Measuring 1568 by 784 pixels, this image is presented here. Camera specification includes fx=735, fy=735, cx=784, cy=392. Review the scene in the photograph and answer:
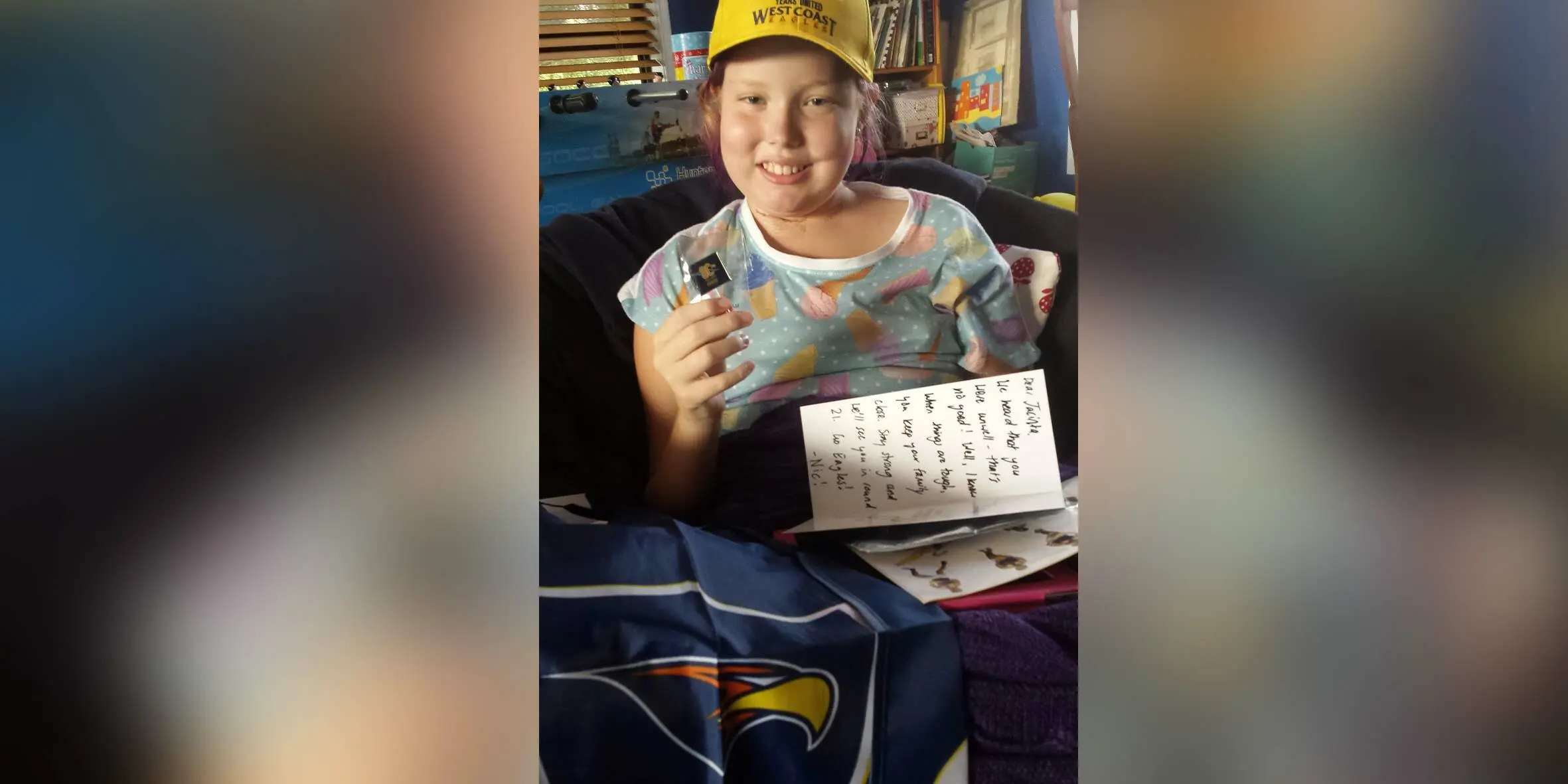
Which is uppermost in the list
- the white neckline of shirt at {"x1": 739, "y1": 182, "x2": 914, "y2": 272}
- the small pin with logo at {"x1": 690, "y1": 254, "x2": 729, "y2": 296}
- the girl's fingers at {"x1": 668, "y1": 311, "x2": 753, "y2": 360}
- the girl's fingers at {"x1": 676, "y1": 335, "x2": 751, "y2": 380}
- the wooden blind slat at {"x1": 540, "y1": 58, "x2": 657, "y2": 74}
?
the wooden blind slat at {"x1": 540, "y1": 58, "x2": 657, "y2": 74}

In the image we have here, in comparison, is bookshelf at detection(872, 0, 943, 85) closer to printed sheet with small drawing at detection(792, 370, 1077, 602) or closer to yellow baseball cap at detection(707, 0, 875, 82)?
yellow baseball cap at detection(707, 0, 875, 82)

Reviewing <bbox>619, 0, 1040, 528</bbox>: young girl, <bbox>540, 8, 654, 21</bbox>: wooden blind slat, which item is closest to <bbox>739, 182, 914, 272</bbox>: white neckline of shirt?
<bbox>619, 0, 1040, 528</bbox>: young girl

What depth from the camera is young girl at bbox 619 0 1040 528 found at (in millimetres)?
343

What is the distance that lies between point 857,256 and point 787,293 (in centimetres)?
4

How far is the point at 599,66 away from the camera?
1.14 feet

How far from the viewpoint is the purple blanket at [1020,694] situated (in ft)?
1.09

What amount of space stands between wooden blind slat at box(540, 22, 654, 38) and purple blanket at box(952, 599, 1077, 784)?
314 millimetres

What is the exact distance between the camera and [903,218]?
1.19ft

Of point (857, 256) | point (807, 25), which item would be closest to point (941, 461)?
point (857, 256)

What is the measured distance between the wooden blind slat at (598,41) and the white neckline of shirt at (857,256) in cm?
9
